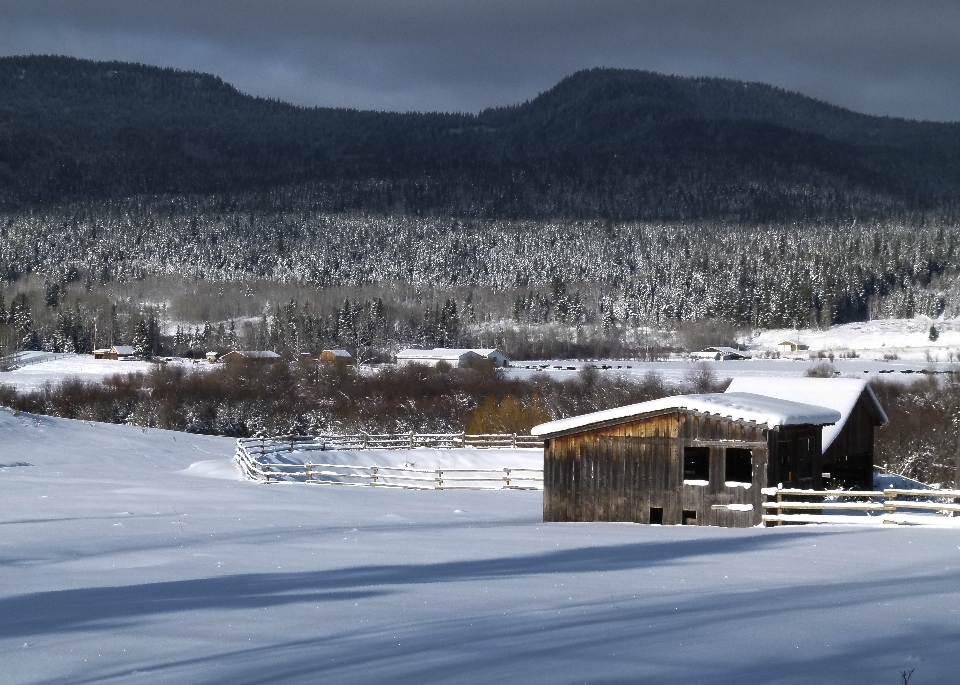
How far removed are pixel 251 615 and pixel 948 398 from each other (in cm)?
5857

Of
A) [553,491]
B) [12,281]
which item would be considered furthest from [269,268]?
[553,491]

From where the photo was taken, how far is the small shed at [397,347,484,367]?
10726cm

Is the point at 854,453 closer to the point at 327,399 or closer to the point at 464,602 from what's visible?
the point at 464,602

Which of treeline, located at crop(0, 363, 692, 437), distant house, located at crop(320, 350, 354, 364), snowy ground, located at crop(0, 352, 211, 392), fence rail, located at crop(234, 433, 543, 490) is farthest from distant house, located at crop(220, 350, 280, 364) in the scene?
fence rail, located at crop(234, 433, 543, 490)

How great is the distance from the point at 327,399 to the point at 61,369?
1766 inches

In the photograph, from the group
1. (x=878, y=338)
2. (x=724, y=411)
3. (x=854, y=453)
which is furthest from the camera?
(x=878, y=338)

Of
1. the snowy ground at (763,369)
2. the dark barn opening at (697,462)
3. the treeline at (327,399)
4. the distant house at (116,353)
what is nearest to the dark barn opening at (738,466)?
the dark barn opening at (697,462)

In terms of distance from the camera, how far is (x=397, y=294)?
189 meters

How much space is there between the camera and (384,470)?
40.0m

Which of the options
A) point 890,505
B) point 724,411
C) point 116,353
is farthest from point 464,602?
point 116,353

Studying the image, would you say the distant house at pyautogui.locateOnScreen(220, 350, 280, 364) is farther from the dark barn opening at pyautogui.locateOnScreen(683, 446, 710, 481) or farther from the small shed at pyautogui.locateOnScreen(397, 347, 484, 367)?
the dark barn opening at pyautogui.locateOnScreen(683, 446, 710, 481)

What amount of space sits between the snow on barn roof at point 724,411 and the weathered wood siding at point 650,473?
10.6 inches

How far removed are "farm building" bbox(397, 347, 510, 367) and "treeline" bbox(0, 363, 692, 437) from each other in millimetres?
15207

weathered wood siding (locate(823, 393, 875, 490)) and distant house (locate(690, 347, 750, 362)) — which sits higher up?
weathered wood siding (locate(823, 393, 875, 490))
